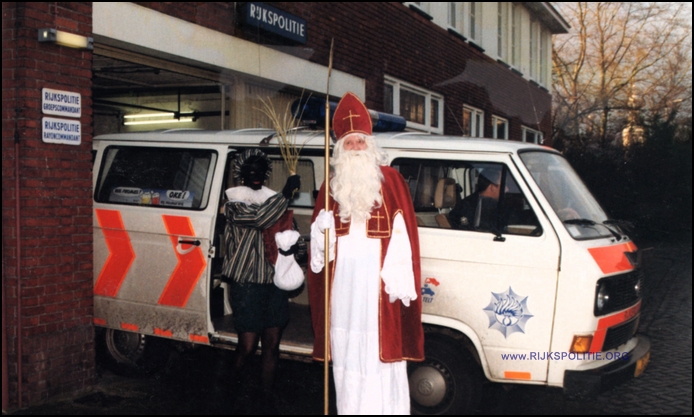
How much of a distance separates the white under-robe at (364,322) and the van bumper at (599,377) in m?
1.08

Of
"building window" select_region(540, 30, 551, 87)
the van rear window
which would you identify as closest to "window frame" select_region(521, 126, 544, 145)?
"building window" select_region(540, 30, 551, 87)

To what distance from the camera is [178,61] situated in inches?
322

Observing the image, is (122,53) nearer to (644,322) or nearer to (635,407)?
(635,407)

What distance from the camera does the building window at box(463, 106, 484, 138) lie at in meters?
16.9

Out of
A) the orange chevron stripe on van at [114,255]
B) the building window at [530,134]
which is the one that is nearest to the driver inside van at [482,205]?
the orange chevron stripe on van at [114,255]

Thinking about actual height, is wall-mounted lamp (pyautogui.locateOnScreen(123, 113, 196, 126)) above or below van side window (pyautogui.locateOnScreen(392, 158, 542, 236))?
above

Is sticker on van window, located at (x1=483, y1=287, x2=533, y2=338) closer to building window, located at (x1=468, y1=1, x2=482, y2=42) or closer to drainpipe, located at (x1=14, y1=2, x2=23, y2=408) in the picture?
drainpipe, located at (x1=14, y1=2, x2=23, y2=408)

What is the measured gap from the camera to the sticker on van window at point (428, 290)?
202 inches

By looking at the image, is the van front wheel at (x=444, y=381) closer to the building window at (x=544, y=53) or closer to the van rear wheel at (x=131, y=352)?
the van rear wheel at (x=131, y=352)

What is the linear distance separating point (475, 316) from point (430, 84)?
32.9ft

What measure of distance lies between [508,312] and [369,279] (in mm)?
1015

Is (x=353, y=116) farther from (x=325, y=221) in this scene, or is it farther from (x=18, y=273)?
(x=18, y=273)

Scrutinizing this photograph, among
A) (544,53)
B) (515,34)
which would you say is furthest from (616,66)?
(515,34)

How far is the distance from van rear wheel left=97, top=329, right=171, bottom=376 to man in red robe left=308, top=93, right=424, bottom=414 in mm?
2446
